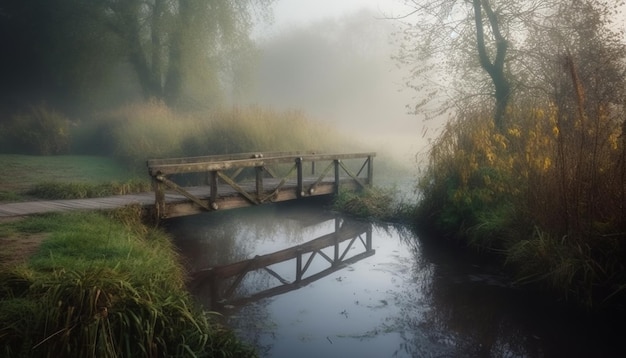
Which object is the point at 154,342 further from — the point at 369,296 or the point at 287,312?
the point at 369,296

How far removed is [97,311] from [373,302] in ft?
10.5

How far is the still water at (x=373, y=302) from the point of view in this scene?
14.5 ft

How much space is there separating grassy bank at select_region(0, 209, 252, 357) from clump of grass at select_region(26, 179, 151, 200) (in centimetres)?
395

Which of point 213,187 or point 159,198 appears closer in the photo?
point 159,198

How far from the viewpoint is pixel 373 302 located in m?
5.48

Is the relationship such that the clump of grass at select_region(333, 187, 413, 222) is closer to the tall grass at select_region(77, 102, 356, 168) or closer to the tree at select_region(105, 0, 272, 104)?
the tall grass at select_region(77, 102, 356, 168)

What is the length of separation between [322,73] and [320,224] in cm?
2541

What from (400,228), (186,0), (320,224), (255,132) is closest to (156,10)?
(186,0)

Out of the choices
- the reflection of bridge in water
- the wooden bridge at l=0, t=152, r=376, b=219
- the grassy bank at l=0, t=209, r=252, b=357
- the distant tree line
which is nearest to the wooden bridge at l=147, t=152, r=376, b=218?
the wooden bridge at l=0, t=152, r=376, b=219

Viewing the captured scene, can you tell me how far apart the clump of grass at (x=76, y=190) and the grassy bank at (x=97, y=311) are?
3.95 meters

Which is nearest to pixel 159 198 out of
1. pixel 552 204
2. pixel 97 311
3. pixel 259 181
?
pixel 259 181

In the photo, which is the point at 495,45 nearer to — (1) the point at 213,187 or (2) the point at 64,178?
(1) the point at 213,187

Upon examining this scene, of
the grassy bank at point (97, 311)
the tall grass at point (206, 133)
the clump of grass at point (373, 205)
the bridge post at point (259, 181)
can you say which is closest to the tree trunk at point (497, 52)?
the clump of grass at point (373, 205)

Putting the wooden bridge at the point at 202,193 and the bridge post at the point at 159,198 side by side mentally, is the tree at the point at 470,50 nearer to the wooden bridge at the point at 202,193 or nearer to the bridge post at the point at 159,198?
the wooden bridge at the point at 202,193
